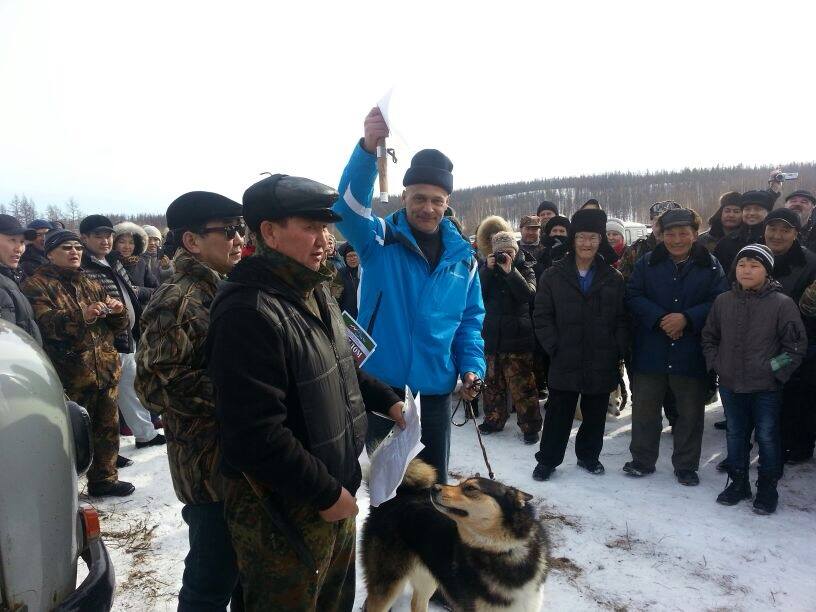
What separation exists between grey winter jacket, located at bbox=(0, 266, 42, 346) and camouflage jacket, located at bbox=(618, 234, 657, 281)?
557 cm

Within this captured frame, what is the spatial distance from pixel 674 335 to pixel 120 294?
5.01 metres

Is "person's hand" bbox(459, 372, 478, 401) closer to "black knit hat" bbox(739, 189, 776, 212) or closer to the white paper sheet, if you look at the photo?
the white paper sheet

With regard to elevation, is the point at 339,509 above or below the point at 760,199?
below

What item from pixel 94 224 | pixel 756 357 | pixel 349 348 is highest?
pixel 94 224

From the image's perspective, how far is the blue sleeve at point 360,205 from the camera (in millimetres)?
2332

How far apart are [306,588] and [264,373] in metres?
0.74

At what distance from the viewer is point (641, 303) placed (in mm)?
4520

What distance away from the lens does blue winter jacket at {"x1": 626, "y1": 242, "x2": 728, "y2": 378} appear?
4418 mm

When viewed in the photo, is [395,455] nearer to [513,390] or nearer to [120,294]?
[513,390]

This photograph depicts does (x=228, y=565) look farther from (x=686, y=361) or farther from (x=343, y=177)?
(x=686, y=361)

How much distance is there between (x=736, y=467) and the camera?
421 cm

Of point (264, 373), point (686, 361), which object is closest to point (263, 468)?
point (264, 373)

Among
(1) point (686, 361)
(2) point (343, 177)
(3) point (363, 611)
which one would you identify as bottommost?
(3) point (363, 611)

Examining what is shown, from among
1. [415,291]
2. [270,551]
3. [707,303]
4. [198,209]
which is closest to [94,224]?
[198,209]
